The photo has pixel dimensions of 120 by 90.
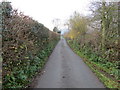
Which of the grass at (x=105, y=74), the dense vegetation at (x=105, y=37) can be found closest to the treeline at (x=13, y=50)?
the grass at (x=105, y=74)

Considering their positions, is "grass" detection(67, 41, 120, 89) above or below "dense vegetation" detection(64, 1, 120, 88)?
below

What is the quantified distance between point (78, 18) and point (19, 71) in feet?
68.8

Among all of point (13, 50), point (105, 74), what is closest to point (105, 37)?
point (105, 74)

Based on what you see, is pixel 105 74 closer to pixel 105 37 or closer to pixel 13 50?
pixel 105 37

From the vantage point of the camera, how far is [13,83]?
15.7 ft

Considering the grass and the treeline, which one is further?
the grass

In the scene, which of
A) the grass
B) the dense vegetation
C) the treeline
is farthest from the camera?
the dense vegetation

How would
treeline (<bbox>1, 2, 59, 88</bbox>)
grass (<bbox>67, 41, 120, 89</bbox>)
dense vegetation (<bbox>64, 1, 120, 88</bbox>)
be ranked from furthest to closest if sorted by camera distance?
dense vegetation (<bbox>64, 1, 120, 88</bbox>)
grass (<bbox>67, 41, 120, 89</bbox>)
treeline (<bbox>1, 2, 59, 88</bbox>)

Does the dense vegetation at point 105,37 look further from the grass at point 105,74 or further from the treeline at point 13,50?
the treeline at point 13,50

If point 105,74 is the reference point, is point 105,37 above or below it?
above

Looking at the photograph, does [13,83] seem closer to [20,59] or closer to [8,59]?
[8,59]

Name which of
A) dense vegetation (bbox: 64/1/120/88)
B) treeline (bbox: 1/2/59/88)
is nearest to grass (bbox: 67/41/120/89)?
dense vegetation (bbox: 64/1/120/88)

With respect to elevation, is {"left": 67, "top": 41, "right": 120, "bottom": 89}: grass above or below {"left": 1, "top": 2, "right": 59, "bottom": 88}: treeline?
below

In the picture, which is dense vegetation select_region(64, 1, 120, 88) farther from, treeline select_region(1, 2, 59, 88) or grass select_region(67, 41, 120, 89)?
treeline select_region(1, 2, 59, 88)
